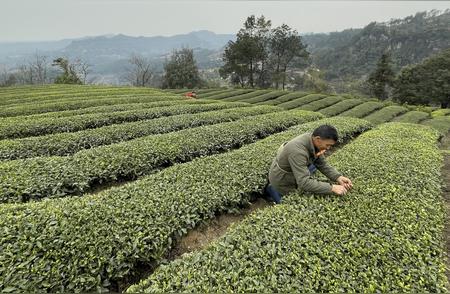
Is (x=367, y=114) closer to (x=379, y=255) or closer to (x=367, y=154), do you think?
(x=367, y=154)

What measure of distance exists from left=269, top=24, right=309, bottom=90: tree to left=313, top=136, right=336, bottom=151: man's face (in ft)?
187

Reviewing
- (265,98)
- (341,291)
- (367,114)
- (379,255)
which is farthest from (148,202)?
(265,98)

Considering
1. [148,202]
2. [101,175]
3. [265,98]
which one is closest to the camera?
[148,202]

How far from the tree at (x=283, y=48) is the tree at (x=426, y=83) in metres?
19.1

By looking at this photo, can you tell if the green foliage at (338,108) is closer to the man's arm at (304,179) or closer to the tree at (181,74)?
the man's arm at (304,179)

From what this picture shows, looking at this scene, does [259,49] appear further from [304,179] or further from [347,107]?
[304,179]

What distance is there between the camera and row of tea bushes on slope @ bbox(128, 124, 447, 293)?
13.3 feet

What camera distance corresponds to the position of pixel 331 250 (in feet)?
15.2

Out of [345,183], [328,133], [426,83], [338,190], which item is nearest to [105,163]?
[328,133]

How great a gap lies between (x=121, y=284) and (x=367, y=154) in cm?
798

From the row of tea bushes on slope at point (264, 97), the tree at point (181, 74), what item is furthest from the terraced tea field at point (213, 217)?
the tree at point (181, 74)

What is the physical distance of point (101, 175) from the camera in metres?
8.87

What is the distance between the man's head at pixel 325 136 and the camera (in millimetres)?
5918

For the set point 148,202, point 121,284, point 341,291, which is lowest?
point 121,284
